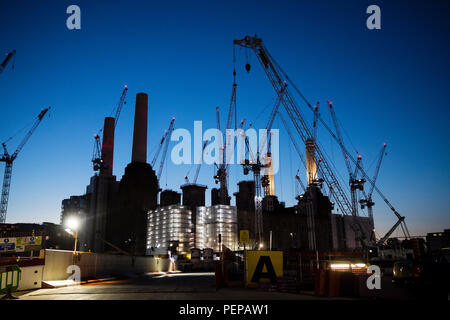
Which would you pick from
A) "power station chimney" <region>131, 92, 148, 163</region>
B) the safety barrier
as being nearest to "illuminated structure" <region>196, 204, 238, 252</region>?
"power station chimney" <region>131, 92, 148, 163</region>

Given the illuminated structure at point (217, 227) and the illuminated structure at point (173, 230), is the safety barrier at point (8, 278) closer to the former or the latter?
the illuminated structure at point (173, 230)

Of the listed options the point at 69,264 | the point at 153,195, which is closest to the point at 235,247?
the point at 153,195

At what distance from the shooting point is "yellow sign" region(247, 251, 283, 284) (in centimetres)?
1833

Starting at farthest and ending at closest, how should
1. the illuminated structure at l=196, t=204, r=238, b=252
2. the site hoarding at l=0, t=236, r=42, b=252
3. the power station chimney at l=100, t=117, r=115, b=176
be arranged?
the power station chimney at l=100, t=117, r=115, b=176, the illuminated structure at l=196, t=204, r=238, b=252, the site hoarding at l=0, t=236, r=42, b=252

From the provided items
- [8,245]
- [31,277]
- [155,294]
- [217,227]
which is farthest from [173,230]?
[155,294]

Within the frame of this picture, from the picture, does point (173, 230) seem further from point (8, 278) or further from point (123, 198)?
point (8, 278)

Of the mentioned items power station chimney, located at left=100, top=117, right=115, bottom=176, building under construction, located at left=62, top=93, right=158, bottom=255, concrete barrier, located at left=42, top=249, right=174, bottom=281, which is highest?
power station chimney, located at left=100, top=117, right=115, bottom=176

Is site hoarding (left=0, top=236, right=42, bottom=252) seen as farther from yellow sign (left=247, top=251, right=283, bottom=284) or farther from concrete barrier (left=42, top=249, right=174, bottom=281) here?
yellow sign (left=247, top=251, right=283, bottom=284)

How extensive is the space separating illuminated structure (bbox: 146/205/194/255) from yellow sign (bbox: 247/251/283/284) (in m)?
103

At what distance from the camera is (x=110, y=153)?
154875mm

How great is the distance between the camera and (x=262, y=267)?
60.4ft

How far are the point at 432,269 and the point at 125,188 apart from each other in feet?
478

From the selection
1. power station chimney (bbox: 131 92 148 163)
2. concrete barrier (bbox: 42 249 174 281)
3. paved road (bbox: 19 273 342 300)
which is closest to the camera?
paved road (bbox: 19 273 342 300)
